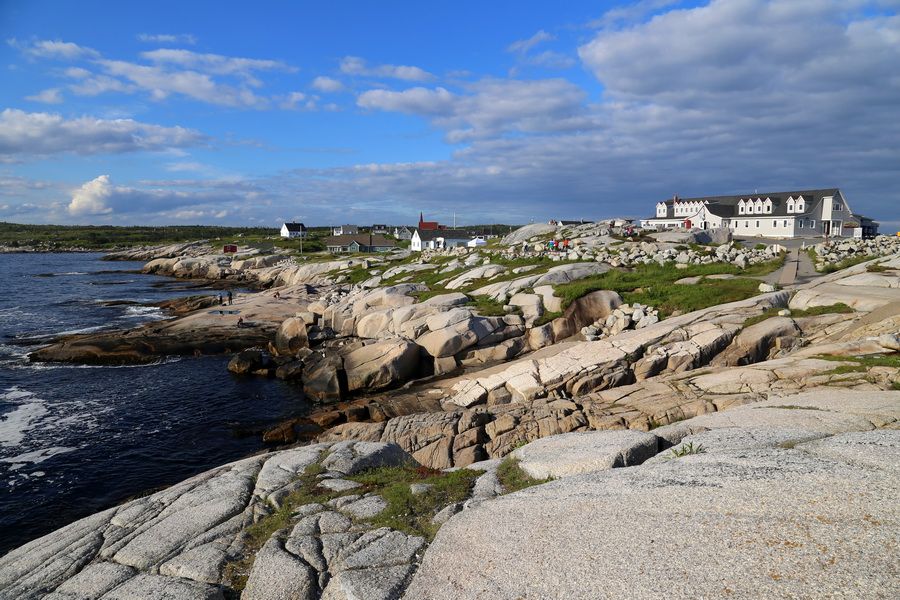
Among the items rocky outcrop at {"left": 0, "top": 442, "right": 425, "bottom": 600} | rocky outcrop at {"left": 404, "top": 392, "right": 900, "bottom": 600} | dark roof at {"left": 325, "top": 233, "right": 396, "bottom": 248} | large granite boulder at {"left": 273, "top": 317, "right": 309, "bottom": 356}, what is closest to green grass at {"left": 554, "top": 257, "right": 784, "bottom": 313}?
large granite boulder at {"left": 273, "top": 317, "right": 309, "bottom": 356}

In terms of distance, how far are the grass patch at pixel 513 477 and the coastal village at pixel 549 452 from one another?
13 centimetres

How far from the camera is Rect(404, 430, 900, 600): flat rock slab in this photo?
6.69 m

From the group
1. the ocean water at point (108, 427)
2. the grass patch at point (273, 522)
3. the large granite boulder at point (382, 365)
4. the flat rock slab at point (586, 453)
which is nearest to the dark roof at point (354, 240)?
the ocean water at point (108, 427)

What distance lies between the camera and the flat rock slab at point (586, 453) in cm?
1171

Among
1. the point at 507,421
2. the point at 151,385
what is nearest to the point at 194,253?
the point at 151,385

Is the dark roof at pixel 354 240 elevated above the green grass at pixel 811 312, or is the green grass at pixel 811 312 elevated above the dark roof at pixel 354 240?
the dark roof at pixel 354 240

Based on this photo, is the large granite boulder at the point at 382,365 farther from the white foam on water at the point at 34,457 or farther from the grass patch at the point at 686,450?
the grass patch at the point at 686,450

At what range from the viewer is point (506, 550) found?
8305 mm

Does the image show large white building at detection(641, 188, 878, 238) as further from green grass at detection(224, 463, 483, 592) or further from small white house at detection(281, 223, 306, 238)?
small white house at detection(281, 223, 306, 238)

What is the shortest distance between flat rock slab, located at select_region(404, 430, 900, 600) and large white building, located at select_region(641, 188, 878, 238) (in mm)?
70040

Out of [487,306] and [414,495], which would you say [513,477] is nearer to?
[414,495]

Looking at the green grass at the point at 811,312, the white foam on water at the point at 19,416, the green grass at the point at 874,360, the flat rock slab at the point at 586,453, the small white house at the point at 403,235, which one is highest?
the small white house at the point at 403,235

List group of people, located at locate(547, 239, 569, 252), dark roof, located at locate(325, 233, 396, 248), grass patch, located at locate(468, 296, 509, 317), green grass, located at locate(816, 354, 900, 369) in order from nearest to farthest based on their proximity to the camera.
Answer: green grass, located at locate(816, 354, 900, 369), grass patch, located at locate(468, 296, 509, 317), group of people, located at locate(547, 239, 569, 252), dark roof, located at locate(325, 233, 396, 248)

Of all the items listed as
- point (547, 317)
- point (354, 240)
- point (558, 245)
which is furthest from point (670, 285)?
point (354, 240)
